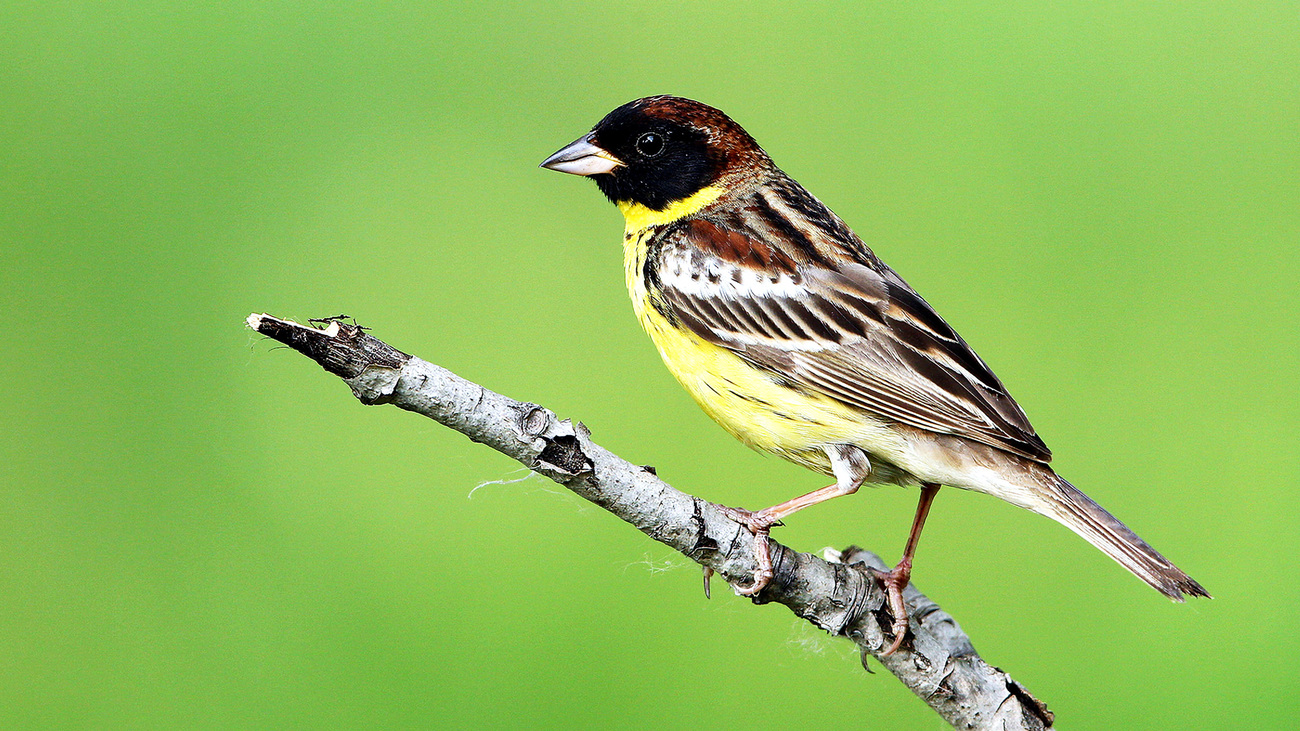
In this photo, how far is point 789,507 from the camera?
2838 millimetres

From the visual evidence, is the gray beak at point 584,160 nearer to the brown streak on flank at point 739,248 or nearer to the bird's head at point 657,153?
the bird's head at point 657,153

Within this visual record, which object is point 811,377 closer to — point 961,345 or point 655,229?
point 961,345

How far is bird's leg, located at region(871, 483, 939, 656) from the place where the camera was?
2846 millimetres

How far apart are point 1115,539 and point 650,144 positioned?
1.90 metres

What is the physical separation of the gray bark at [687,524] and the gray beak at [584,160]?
4.87 feet

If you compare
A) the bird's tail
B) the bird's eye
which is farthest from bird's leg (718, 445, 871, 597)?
the bird's eye

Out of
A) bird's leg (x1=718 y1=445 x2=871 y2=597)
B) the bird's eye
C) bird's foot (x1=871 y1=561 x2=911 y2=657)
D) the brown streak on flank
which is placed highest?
the bird's eye

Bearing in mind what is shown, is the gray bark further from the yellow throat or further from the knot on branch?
the yellow throat

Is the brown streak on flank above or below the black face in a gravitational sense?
below

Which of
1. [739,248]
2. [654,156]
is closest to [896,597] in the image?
[739,248]

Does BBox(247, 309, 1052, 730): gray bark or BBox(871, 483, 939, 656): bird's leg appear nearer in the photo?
BBox(247, 309, 1052, 730): gray bark

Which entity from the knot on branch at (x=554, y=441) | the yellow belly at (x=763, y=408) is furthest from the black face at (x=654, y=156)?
the knot on branch at (x=554, y=441)

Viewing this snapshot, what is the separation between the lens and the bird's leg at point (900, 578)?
9.34ft

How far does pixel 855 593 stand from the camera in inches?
109
